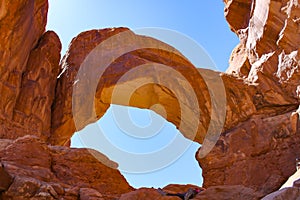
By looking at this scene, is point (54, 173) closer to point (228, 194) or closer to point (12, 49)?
point (228, 194)

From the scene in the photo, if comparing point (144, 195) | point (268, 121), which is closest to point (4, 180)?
point (144, 195)

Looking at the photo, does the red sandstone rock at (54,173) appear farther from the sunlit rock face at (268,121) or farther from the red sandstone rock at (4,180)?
the sunlit rock face at (268,121)

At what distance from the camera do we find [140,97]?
21.4m

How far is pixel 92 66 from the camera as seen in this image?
2173 cm


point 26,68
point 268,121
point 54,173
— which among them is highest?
point 26,68

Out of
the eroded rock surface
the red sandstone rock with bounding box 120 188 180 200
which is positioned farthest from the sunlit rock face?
the eroded rock surface

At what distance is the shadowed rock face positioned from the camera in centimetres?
1302

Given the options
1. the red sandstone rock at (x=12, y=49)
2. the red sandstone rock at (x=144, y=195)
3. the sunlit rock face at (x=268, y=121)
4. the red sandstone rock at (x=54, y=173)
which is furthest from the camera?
the red sandstone rock at (x=12, y=49)

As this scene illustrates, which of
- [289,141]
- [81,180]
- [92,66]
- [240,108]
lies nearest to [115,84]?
[92,66]

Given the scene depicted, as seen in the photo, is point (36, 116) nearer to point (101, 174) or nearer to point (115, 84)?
point (115, 84)

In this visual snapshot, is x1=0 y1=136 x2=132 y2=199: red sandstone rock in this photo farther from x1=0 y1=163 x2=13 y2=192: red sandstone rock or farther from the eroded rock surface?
the eroded rock surface

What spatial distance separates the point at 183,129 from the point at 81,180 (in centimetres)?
881

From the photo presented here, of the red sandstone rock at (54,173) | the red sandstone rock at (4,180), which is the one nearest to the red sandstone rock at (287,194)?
the red sandstone rock at (54,173)

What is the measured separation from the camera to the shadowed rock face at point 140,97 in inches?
513
